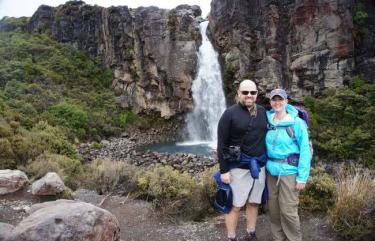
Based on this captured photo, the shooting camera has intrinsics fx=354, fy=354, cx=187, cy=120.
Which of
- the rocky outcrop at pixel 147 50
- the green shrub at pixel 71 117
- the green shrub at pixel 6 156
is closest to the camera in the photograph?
the green shrub at pixel 6 156

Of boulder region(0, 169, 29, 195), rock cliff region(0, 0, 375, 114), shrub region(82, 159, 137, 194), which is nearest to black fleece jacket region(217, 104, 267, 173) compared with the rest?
shrub region(82, 159, 137, 194)

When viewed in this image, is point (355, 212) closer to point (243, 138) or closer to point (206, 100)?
point (243, 138)

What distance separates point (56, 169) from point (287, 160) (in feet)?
27.5

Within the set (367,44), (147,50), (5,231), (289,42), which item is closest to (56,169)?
(5,231)

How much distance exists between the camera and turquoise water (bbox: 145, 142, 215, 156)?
26016mm

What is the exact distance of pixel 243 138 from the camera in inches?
A: 182

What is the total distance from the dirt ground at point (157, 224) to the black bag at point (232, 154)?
1.78 m

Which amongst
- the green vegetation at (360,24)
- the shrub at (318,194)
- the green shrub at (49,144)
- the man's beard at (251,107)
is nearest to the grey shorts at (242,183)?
the man's beard at (251,107)

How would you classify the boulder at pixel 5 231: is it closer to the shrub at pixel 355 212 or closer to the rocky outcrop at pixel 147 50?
the shrub at pixel 355 212

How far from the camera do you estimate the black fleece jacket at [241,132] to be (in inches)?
181

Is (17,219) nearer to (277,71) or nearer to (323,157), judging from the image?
(323,157)

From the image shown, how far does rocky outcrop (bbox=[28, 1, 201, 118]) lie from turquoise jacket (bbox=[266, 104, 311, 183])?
28.3 meters

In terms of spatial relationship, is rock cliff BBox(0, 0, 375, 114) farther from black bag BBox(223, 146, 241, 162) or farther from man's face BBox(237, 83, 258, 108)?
black bag BBox(223, 146, 241, 162)

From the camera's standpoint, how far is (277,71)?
2977 cm
